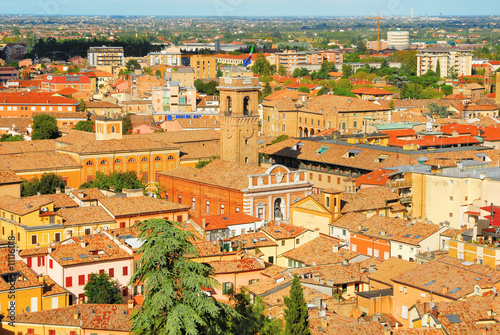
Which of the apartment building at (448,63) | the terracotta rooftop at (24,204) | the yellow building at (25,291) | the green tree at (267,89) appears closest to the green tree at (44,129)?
the terracotta rooftop at (24,204)

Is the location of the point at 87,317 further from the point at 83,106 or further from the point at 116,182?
the point at 83,106

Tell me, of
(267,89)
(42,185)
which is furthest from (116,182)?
(267,89)

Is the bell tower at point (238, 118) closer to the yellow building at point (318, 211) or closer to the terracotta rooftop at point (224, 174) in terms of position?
the terracotta rooftop at point (224, 174)

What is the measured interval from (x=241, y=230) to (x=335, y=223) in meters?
4.32

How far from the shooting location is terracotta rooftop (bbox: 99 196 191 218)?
41.8 meters

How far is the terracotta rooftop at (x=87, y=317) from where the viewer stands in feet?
93.4

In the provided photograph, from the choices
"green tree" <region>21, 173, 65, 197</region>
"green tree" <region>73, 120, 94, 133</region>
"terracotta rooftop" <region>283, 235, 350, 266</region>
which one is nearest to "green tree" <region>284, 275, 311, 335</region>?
"terracotta rooftop" <region>283, 235, 350, 266</region>

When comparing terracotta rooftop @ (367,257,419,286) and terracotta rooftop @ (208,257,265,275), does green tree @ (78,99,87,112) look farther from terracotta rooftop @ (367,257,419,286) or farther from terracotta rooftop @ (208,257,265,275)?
terracotta rooftop @ (367,257,419,286)

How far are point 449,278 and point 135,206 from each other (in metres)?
17.0

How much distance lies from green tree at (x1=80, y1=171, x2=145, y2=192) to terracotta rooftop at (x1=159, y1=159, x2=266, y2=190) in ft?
8.48

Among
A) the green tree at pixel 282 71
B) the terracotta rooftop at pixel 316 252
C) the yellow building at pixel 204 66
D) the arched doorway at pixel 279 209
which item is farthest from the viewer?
the green tree at pixel 282 71

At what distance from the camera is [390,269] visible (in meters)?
32.3

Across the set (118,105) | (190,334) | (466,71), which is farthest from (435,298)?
(466,71)

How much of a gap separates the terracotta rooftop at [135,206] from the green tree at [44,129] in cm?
2634
